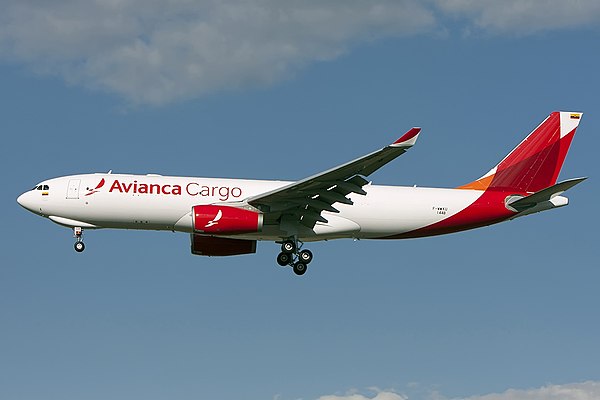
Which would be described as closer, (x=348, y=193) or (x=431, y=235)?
(x=348, y=193)

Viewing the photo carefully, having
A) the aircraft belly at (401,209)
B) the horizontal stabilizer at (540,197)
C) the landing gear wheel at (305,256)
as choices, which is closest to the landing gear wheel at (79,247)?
the landing gear wheel at (305,256)

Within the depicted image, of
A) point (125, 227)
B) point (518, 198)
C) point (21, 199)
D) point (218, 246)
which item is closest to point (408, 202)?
point (518, 198)

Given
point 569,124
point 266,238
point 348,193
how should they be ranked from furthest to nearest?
point 569,124, point 266,238, point 348,193

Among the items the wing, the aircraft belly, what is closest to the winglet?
the wing

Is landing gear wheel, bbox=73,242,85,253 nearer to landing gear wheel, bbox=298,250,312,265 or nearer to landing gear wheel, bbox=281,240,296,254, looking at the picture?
landing gear wheel, bbox=281,240,296,254

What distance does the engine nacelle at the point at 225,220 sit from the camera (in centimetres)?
4519

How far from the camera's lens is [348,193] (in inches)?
1780

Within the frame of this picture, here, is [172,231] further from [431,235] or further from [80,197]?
[431,235]

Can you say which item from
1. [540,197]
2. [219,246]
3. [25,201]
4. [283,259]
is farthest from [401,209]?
[25,201]

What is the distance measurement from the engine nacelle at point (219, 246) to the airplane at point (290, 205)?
1.8 inches

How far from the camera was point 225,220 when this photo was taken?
45469mm

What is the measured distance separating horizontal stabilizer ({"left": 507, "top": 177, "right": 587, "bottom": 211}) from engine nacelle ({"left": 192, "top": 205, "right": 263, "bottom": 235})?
11801mm

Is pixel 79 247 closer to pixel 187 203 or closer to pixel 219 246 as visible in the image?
pixel 187 203

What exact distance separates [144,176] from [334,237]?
28.6 feet
